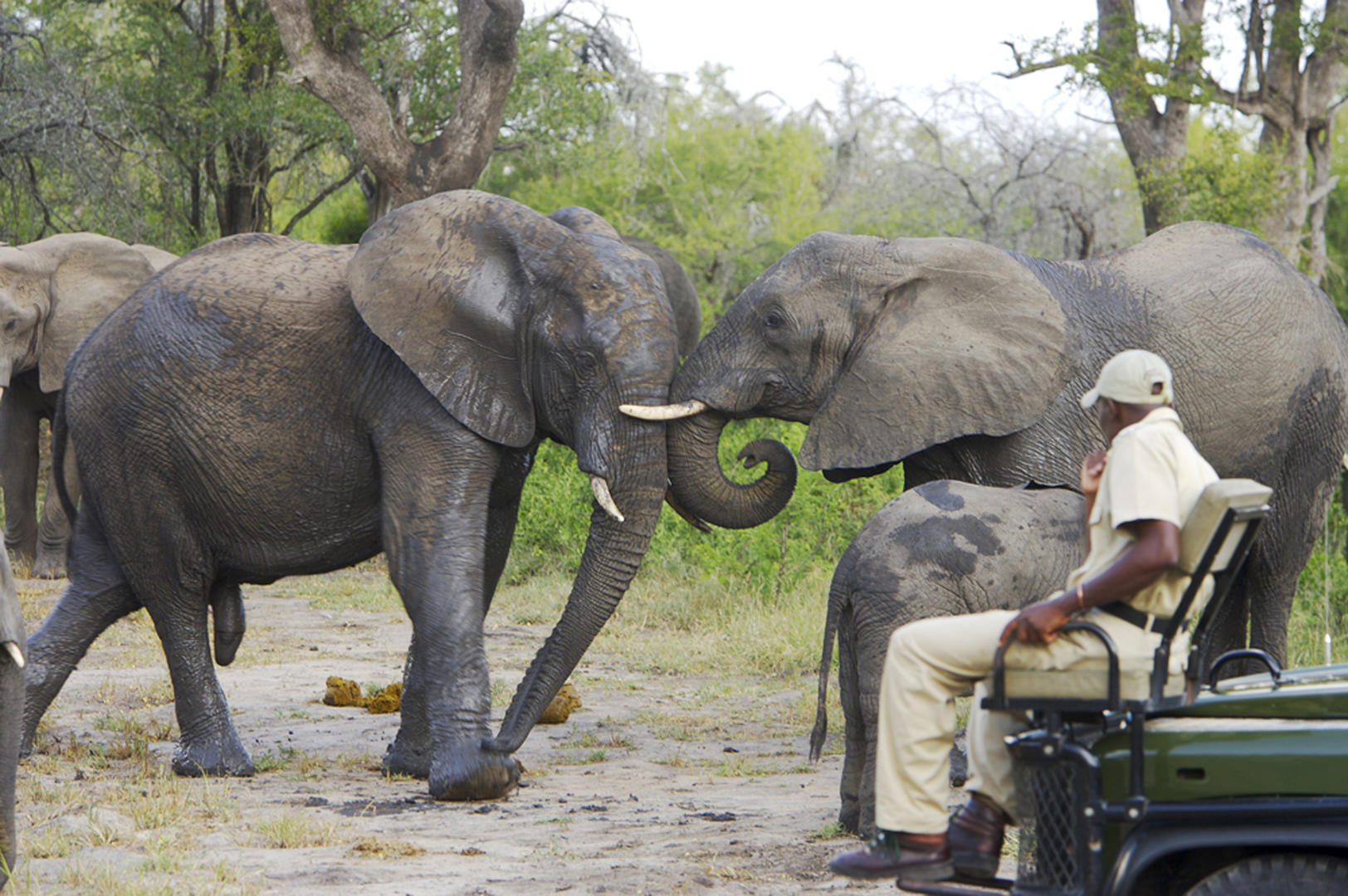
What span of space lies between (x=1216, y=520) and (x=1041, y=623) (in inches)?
16.5

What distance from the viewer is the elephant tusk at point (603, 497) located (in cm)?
628

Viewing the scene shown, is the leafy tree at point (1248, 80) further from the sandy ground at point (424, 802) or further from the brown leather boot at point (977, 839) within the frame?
the brown leather boot at point (977, 839)

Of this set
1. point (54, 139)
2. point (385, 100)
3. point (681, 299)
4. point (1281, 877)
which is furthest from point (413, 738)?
point (54, 139)

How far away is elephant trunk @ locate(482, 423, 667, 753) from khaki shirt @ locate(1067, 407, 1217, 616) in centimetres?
282

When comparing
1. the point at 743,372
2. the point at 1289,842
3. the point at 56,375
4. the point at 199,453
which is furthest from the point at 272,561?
the point at 56,375

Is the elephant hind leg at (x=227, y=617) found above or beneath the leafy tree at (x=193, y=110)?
beneath

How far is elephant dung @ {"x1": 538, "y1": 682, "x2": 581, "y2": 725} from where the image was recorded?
25.1ft

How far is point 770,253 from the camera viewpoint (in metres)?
20.9

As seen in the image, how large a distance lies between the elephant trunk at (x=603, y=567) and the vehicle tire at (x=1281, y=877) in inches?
128

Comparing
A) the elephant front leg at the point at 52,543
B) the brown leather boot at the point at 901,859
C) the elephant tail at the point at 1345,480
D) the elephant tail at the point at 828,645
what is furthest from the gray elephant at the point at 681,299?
the brown leather boot at the point at 901,859

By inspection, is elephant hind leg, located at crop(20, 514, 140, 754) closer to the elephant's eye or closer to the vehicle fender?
the elephant's eye

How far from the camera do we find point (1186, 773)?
345 centimetres

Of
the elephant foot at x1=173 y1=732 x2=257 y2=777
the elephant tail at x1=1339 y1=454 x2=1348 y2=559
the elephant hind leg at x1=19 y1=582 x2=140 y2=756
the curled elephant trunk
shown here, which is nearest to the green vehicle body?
the curled elephant trunk

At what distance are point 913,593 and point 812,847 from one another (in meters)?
0.85
